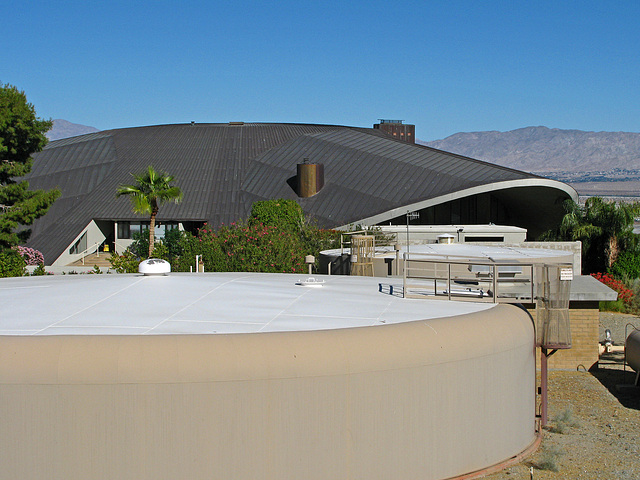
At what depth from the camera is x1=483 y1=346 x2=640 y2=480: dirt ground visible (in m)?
13.9

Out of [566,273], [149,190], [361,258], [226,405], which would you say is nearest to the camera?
[226,405]

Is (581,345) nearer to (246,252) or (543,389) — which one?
(543,389)

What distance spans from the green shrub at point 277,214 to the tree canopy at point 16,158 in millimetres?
10628

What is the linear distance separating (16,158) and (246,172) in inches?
826

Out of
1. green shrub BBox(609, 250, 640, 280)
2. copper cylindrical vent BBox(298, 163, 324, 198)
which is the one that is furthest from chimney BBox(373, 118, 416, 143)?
green shrub BBox(609, 250, 640, 280)

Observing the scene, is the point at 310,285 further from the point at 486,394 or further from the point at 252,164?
the point at 252,164

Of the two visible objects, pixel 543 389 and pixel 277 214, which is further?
pixel 277 214

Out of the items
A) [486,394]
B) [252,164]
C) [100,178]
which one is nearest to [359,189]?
[252,164]

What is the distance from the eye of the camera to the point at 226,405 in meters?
11.4

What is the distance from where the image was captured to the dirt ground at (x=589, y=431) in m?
13.9

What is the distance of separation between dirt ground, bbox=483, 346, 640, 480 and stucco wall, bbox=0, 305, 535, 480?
239cm

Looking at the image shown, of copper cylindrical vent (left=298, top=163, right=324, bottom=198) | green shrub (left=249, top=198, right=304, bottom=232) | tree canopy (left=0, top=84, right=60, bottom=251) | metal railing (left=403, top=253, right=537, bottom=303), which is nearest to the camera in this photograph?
metal railing (left=403, top=253, right=537, bottom=303)

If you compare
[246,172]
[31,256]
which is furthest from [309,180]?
[31,256]

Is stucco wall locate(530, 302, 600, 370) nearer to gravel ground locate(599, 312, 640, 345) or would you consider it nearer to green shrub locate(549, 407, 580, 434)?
green shrub locate(549, 407, 580, 434)
